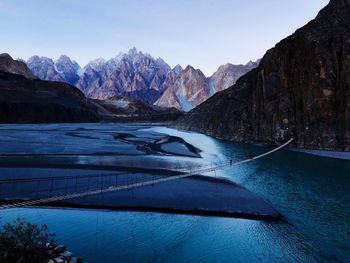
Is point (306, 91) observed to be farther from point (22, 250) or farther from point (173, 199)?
point (22, 250)

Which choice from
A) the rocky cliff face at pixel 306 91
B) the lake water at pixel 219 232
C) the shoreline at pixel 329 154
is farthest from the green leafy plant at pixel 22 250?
the rocky cliff face at pixel 306 91

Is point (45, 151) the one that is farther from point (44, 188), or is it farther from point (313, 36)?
point (313, 36)

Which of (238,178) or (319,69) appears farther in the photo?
(319,69)

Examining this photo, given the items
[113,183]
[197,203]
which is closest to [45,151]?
[113,183]

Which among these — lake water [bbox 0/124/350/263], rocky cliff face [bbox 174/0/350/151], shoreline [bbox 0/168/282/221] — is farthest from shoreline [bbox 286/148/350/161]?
shoreline [bbox 0/168/282/221]

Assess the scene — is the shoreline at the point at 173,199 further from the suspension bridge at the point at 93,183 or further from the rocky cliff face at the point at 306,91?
the rocky cliff face at the point at 306,91

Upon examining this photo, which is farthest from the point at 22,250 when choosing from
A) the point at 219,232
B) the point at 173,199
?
the point at 173,199

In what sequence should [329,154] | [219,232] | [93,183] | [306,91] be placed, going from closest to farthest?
[219,232] < [93,183] < [329,154] < [306,91]

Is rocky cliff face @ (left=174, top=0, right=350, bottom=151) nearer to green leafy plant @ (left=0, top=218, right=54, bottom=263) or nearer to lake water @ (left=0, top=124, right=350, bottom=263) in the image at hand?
lake water @ (left=0, top=124, right=350, bottom=263)
